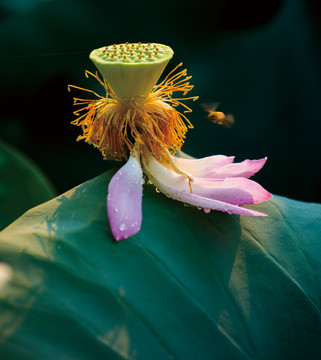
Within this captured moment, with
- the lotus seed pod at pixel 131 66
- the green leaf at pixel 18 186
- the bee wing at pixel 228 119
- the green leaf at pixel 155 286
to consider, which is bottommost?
the green leaf at pixel 18 186

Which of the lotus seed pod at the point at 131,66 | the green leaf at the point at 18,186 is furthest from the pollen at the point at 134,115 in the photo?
the green leaf at the point at 18,186

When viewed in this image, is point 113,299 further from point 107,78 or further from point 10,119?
point 10,119

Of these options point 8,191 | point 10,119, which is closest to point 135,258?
point 8,191

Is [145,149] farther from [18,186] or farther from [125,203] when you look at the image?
[18,186]

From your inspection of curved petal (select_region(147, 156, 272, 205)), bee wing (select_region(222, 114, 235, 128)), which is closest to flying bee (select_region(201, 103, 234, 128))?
bee wing (select_region(222, 114, 235, 128))

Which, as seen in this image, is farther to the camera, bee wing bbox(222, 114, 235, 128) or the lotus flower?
bee wing bbox(222, 114, 235, 128)

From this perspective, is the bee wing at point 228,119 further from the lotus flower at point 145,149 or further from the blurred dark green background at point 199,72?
the blurred dark green background at point 199,72

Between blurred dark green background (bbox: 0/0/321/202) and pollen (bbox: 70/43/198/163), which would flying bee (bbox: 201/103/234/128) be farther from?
blurred dark green background (bbox: 0/0/321/202)
